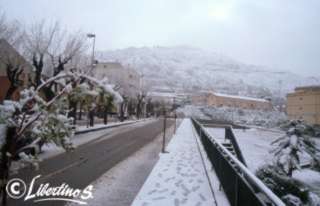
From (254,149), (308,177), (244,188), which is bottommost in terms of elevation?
(308,177)

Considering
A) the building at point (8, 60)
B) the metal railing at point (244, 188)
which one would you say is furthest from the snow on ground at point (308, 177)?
the building at point (8, 60)

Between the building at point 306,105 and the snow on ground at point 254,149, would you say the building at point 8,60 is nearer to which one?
the snow on ground at point 254,149

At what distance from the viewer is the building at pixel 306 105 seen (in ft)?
204

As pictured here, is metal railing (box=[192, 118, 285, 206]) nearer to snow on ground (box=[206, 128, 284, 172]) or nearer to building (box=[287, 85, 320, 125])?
snow on ground (box=[206, 128, 284, 172])

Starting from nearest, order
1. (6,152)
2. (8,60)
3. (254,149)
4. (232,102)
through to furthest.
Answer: (6,152) → (8,60) → (254,149) → (232,102)

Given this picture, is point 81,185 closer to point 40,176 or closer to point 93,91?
point 40,176

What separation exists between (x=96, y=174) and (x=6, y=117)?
22.7 ft

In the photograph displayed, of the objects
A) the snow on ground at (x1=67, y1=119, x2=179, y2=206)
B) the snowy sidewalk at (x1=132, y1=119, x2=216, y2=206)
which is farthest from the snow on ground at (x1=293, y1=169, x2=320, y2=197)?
the snow on ground at (x1=67, y1=119, x2=179, y2=206)

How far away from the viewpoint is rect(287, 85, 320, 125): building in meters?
62.1

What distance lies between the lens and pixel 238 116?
4289 inches

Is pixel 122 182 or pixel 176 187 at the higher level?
pixel 176 187

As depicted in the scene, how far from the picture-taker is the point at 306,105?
6544cm

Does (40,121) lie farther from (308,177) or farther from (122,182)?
(308,177)

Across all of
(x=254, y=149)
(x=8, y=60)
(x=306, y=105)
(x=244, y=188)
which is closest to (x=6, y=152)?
(x=244, y=188)
